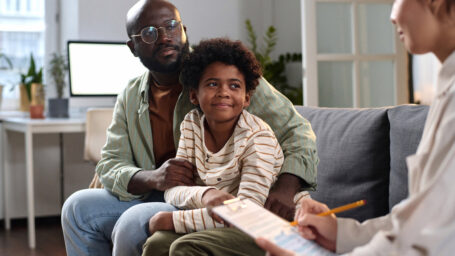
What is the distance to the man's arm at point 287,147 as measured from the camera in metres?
1.36

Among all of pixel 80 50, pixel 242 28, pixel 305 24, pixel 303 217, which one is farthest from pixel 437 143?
pixel 242 28

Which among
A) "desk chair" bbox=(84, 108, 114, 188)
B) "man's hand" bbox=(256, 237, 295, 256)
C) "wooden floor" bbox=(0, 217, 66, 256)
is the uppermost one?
"desk chair" bbox=(84, 108, 114, 188)

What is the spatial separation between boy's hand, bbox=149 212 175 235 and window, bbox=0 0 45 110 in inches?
116

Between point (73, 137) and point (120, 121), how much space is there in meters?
2.23

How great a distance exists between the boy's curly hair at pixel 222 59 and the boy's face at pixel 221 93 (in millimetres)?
15

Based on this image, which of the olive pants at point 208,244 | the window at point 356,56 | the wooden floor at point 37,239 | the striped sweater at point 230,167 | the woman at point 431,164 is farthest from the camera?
the window at point 356,56

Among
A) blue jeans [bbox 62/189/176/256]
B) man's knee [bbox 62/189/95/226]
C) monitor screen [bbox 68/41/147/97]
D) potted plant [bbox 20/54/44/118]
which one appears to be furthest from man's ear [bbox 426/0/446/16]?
potted plant [bbox 20/54/44/118]

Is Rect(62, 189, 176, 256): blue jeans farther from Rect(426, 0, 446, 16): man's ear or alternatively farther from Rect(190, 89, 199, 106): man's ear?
Rect(426, 0, 446, 16): man's ear

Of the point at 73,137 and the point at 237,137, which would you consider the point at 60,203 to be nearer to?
the point at 73,137

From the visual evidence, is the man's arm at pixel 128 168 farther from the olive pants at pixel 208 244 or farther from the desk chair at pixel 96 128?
the desk chair at pixel 96 128

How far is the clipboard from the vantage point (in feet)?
2.92

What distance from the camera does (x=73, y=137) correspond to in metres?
3.87

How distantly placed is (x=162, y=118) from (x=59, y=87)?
2148 mm

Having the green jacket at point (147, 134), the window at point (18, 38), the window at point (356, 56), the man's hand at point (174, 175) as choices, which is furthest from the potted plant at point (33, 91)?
the man's hand at point (174, 175)
